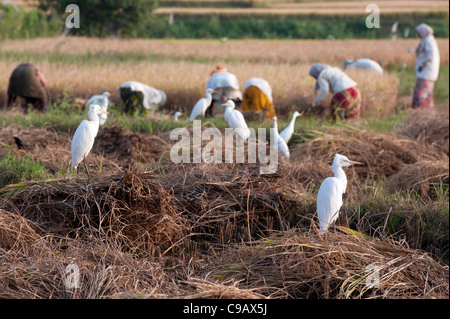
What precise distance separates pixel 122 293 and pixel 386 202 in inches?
117

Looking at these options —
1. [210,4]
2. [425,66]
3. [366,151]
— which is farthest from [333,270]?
[210,4]

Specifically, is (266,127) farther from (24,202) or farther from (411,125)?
(24,202)

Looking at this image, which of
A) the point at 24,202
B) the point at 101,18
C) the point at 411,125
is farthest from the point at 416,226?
the point at 101,18

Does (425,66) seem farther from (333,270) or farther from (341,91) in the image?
(333,270)

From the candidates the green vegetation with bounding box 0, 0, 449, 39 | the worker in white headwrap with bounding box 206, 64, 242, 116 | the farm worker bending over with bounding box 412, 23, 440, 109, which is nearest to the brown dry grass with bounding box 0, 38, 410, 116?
the farm worker bending over with bounding box 412, 23, 440, 109

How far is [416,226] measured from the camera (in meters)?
4.86

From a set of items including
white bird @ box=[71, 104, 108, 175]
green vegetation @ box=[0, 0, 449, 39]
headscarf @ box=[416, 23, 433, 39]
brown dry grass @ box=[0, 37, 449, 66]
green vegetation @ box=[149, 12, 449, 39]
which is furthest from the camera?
green vegetation @ box=[149, 12, 449, 39]

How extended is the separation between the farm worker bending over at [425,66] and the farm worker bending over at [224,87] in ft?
13.7

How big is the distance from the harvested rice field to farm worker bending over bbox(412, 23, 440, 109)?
10.4 feet

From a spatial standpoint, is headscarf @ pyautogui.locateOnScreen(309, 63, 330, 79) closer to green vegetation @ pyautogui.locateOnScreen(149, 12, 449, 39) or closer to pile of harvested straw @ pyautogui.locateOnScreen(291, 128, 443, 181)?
pile of harvested straw @ pyautogui.locateOnScreen(291, 128, 443, 181)

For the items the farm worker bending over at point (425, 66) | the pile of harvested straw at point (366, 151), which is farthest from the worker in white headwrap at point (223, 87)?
the farm worker bending over at point (425, 66)

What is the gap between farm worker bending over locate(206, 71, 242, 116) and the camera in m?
8.95

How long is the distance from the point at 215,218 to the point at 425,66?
811cm

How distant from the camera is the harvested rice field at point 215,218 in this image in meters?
3.33
